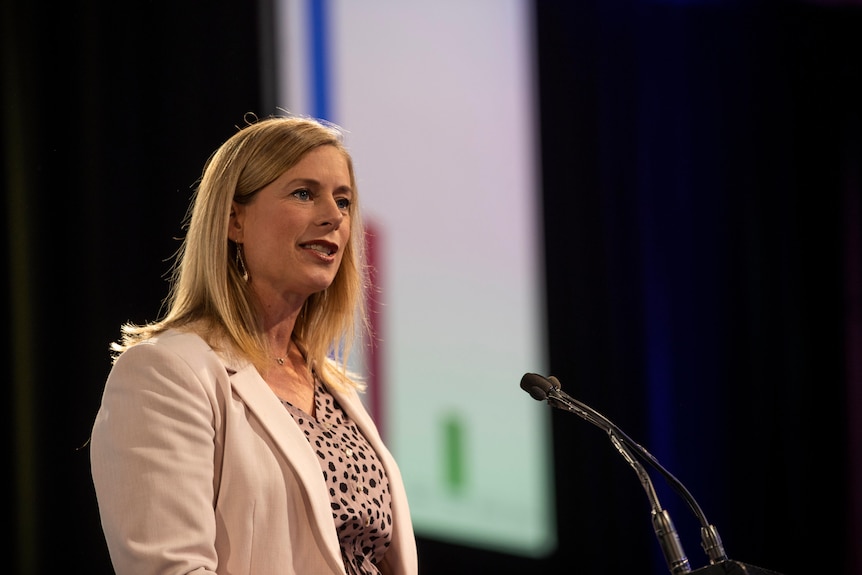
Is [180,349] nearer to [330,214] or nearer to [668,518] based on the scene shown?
[330,214]

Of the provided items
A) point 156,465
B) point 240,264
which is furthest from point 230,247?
point 156,465

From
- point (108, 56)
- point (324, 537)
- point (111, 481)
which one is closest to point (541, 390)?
point (324, 537)

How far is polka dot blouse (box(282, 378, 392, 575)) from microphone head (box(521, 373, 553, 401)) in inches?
15.5

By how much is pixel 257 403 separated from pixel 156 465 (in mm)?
236

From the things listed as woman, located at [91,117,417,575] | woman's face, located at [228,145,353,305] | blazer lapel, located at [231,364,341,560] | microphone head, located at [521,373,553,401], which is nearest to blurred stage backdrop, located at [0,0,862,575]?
woman, located at [91,117,417,575]

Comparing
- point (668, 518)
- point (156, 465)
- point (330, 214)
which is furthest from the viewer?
point (330, 214)

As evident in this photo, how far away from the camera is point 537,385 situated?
5.60 feet

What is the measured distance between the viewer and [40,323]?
2.75m

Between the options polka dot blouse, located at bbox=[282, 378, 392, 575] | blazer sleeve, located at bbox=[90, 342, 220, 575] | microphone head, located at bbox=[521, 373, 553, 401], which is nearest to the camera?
blazer sleeve, located at bbox=[90, 342, 220, 575]

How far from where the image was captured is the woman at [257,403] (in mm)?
1625

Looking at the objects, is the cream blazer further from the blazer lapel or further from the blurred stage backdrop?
the blurred stage backdrop

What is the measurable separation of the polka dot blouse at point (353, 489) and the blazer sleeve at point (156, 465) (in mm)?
233

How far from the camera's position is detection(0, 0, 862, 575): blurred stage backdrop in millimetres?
2793

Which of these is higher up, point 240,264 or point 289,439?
point 240,264
